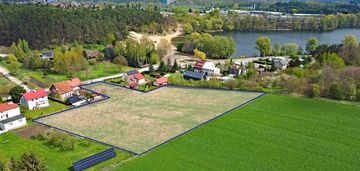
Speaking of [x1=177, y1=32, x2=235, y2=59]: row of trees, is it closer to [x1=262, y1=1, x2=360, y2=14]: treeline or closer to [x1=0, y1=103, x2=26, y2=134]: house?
[x1=0, y1=103, x2=26, y2=134]: house

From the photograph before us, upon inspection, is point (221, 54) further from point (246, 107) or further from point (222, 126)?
point (222, 126)

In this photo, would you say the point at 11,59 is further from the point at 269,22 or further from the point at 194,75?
the point at 269,22

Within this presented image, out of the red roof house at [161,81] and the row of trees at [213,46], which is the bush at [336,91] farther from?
the row of trees at [213,46]

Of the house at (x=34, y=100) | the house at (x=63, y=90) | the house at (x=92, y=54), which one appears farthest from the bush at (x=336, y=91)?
the house at (x=92, y=54)

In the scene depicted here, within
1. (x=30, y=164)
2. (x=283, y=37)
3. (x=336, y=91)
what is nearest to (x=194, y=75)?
(x=336, y=91)

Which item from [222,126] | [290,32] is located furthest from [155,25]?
[222,126]
